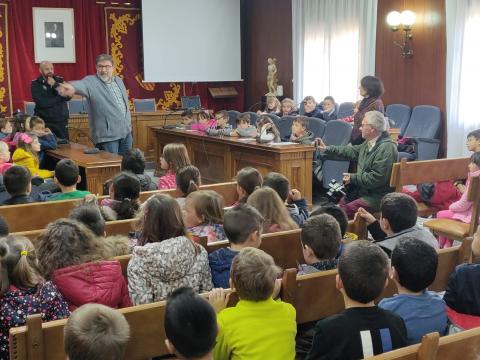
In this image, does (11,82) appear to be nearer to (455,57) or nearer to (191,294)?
(455,57)

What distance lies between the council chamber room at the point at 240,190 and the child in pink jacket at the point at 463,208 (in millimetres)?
13

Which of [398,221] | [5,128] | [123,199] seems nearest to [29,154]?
[5,128]

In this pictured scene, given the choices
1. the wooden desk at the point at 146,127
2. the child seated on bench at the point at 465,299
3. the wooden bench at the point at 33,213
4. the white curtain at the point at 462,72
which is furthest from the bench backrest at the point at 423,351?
the wooden desk at the point at 146,127

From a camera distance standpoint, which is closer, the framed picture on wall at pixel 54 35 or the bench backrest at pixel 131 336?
the bench backrest at pixel 131 336

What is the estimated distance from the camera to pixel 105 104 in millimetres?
5484

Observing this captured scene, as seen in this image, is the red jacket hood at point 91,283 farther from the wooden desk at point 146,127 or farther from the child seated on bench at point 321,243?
the wooden desk at point 146,127

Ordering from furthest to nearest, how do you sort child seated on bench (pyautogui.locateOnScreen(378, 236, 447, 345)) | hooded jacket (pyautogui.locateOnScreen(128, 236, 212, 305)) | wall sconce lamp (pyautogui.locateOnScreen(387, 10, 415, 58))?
wall sconce lamp (pyautogui.locateOnScreen(387, 10, 415, 58)) < hooded jacket (pyautogui.locateOnScreen(128, 236, 212, 305)) < child seated on bench (pyautogui.locateOnScreen(378, 236, 447, 345))

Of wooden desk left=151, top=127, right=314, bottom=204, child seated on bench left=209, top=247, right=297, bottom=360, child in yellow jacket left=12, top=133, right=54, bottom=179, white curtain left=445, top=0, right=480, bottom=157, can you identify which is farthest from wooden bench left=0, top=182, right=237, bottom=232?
white curtain left=445, top=0, right=480, bottom=157

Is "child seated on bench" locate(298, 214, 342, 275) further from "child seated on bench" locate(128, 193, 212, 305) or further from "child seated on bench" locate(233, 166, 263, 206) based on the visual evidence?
"child seated on bench" locate(233, 166, 263, 206)

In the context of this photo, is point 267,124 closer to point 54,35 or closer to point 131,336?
point 131,336

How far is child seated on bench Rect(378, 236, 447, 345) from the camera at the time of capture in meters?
1.96

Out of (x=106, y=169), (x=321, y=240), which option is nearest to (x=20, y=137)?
(x=106, y=169)

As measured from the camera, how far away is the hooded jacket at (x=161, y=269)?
2.34m

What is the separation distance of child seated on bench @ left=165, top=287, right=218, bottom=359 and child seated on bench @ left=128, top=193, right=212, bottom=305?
2.59 feet
